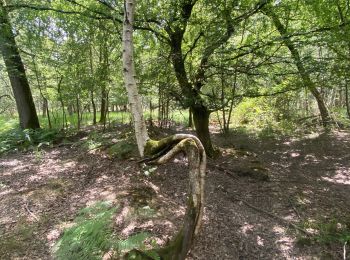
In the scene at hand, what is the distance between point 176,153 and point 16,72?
24.3ft

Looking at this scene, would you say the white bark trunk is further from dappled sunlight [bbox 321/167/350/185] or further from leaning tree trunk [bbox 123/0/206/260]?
dappled sunlight [bbox 321/167/350/185]

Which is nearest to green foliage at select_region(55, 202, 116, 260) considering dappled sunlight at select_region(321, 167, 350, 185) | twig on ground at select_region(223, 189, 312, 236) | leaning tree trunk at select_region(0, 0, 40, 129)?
twig on ground at select_region(223, 189, 312, 236)

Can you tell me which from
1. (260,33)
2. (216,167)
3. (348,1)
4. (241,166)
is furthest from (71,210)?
(348,1)

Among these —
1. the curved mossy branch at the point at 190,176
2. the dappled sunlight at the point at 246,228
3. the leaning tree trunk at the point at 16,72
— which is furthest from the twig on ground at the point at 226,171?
the leaning tree trunk at the point at 16,72

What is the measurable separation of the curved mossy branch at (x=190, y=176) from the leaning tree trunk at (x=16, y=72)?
20.8ft

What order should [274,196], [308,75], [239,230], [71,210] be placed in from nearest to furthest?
[239,230], [71,210], [274,196], [308,75]

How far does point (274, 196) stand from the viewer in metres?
5.03

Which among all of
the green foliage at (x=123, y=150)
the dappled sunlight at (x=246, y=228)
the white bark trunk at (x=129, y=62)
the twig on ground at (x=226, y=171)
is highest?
the white bark trunk at (x=129, y=62)

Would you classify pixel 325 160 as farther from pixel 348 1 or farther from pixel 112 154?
pixel 112 154

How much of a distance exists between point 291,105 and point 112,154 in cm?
895

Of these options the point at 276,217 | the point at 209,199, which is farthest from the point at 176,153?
the point at 276,217

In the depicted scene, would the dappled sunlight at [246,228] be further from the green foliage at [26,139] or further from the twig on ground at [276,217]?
the green foliage at [26,139]

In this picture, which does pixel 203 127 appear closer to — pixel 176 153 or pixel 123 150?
pixel 123 150

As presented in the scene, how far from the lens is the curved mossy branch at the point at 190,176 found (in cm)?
282
